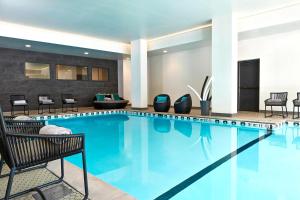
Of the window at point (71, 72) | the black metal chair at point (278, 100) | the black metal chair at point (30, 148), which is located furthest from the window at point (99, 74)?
the black metal chair at point (30, 148)

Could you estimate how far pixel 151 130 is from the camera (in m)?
5.54

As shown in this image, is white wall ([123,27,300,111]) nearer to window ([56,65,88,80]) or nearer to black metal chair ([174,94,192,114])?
black metal chair ([174,94,192,114])

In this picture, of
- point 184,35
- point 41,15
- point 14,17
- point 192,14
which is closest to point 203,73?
point 184,35

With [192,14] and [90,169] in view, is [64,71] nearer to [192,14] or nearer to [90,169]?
[192,14]

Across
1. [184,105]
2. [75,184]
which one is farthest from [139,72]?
[75,184]

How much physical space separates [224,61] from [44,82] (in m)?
7.46

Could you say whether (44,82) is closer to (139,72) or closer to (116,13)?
(139,72)

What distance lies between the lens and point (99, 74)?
1112 cm

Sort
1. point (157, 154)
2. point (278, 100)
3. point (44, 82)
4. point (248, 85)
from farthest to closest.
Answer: point (44, 82)
point (248, 85)
point (278, 100)
point (157, 154)

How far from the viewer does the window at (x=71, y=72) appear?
9719mm

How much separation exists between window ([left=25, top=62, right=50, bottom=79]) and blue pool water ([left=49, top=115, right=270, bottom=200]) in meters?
5.14

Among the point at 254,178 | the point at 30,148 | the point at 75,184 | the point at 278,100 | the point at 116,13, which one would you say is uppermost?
the point at 116,13

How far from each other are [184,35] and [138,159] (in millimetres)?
5979

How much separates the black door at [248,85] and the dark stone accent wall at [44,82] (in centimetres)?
655
